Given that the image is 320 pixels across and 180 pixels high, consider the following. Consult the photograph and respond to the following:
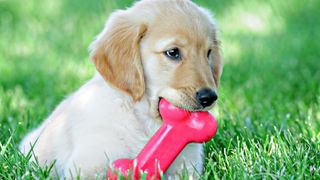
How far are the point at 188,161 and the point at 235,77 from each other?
250 centimetres

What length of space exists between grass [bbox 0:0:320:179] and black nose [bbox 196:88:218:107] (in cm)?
32

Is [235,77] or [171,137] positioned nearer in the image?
[171,137]

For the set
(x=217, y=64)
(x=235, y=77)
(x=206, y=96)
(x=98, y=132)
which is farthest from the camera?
(x=235, y=77)

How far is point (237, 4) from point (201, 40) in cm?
570

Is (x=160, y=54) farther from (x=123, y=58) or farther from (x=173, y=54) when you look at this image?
(x=123, y=58)

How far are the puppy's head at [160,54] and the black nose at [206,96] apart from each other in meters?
0.02

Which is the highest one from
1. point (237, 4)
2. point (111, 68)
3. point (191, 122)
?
point (111, 68)

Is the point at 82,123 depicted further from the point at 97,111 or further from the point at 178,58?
the point at 178,58

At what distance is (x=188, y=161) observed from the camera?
3645mm

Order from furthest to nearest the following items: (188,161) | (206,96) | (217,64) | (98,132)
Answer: (217,64) < (188,161) < (98,132) < (206,96)

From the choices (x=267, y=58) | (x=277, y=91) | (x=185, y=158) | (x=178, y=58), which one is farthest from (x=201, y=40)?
(x=267, y=58)

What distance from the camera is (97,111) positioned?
11.7 ft

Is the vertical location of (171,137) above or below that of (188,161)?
above

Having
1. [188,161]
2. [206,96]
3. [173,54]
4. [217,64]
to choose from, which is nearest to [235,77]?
[217,64]
